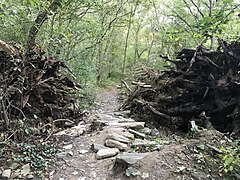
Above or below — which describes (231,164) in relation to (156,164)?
above

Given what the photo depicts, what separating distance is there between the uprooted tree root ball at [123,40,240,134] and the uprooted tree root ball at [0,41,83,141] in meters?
2.27

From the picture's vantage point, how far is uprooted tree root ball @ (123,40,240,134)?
527 cm

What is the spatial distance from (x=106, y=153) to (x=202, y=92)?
3.32 metres

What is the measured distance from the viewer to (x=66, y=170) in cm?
325

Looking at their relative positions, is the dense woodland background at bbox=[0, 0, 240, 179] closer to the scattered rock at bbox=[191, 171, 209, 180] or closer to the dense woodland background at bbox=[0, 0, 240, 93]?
the dense woodland background at bbox=[0, 0, 240, 93]

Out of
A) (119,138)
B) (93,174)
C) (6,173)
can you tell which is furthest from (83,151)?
(6,173)

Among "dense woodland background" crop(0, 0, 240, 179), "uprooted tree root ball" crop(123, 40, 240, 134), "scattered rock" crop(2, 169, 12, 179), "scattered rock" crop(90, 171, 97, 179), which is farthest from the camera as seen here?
"uprooted tree root ball" crop(123, 40, 240, 134)

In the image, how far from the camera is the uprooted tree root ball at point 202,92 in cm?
527

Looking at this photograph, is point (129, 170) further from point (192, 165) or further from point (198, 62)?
point (198, 62)

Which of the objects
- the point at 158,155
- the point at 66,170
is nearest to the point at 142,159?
the point at 158,155

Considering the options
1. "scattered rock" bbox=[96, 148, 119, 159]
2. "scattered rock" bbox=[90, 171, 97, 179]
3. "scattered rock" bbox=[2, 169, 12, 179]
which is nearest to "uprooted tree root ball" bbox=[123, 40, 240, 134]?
"scattered rock" bbox=[96, 148, 119, 159]

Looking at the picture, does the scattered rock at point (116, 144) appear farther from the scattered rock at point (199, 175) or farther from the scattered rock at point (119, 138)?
the scattered rock at point (199, 175)

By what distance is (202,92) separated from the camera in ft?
Answer: 18.9

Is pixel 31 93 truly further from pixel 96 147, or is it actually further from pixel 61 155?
pixel 96 147
